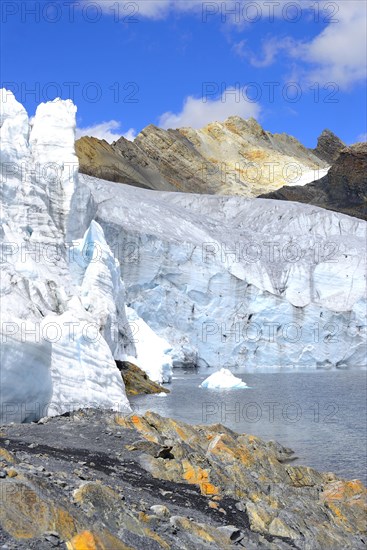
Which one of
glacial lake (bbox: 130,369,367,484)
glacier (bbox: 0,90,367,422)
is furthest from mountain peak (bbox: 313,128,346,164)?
glacial lake (bbox: 130,369,367,484)

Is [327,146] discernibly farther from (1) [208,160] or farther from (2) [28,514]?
(2) [28,514]

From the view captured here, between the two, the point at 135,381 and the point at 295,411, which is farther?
the point at 135,381

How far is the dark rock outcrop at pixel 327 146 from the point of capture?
4970 inches

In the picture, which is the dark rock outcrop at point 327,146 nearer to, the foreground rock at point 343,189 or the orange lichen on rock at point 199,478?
the foreground rock at point 343,189

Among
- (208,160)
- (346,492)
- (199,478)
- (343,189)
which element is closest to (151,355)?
(346,492)

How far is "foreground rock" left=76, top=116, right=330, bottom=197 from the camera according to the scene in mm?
96681

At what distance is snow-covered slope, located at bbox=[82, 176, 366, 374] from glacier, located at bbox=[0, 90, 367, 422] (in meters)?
0.07

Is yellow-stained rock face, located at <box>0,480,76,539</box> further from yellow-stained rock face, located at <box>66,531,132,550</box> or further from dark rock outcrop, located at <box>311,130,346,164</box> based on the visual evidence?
dark rock outcrop, located at <box>311,130,346,164</box>

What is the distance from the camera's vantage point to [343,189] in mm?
86875

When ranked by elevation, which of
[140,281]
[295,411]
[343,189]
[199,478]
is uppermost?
[343,189]

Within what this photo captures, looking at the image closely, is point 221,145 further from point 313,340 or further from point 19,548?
point 19,548

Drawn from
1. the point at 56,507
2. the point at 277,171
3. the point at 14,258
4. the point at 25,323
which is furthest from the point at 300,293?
the point at 277,171

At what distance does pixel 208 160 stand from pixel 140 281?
70422mm

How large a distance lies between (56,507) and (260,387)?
80.1 feet
